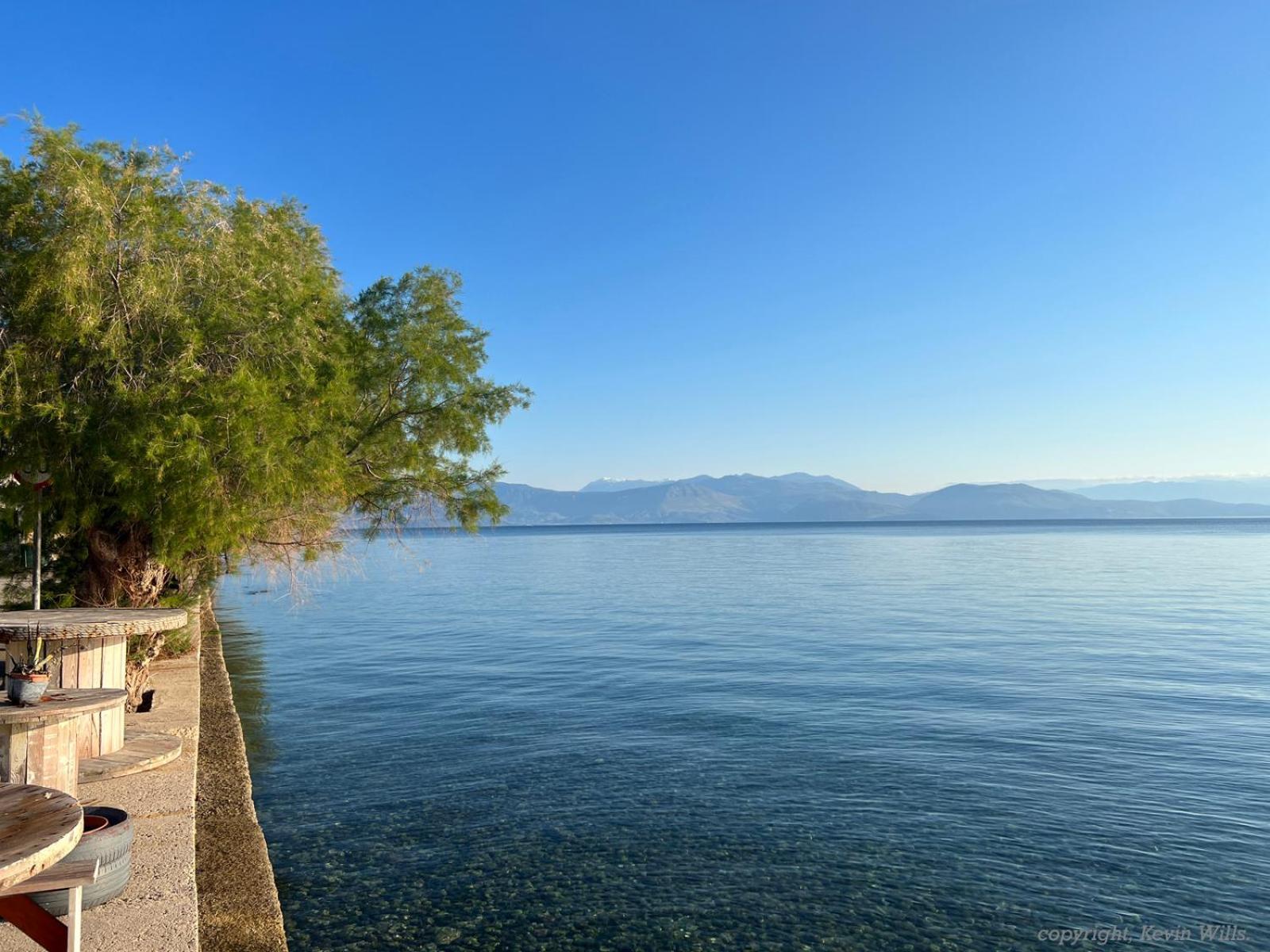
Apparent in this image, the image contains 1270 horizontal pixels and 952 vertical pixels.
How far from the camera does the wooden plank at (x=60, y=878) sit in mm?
4805

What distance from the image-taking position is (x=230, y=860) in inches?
315

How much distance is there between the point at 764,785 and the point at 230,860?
7274mm

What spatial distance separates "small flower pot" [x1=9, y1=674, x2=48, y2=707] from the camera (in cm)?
704

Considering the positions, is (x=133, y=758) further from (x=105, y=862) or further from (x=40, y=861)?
(x=40, y=861)

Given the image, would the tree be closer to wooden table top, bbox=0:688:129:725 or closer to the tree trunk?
the tree trunk

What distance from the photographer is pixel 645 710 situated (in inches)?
687

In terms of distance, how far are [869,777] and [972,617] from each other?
22517 mm

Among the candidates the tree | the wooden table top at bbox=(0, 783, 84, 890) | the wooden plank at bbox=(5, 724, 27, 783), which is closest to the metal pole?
the tree

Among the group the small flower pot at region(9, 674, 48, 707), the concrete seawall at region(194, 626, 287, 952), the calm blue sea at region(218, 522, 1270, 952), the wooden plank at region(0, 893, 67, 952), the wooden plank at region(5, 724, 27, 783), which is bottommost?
the calm blue sea at region(218, 522, 1270, 952)

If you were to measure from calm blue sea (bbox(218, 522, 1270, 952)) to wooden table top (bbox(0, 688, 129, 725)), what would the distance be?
2.78 m

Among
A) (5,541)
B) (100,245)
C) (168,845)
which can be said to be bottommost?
(168,845)

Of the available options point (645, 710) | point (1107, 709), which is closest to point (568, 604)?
point (645, 710)

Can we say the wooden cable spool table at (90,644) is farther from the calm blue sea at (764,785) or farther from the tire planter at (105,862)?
the tire planter at (105,862)

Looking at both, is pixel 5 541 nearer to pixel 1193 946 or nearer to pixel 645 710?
pixel 645 710
